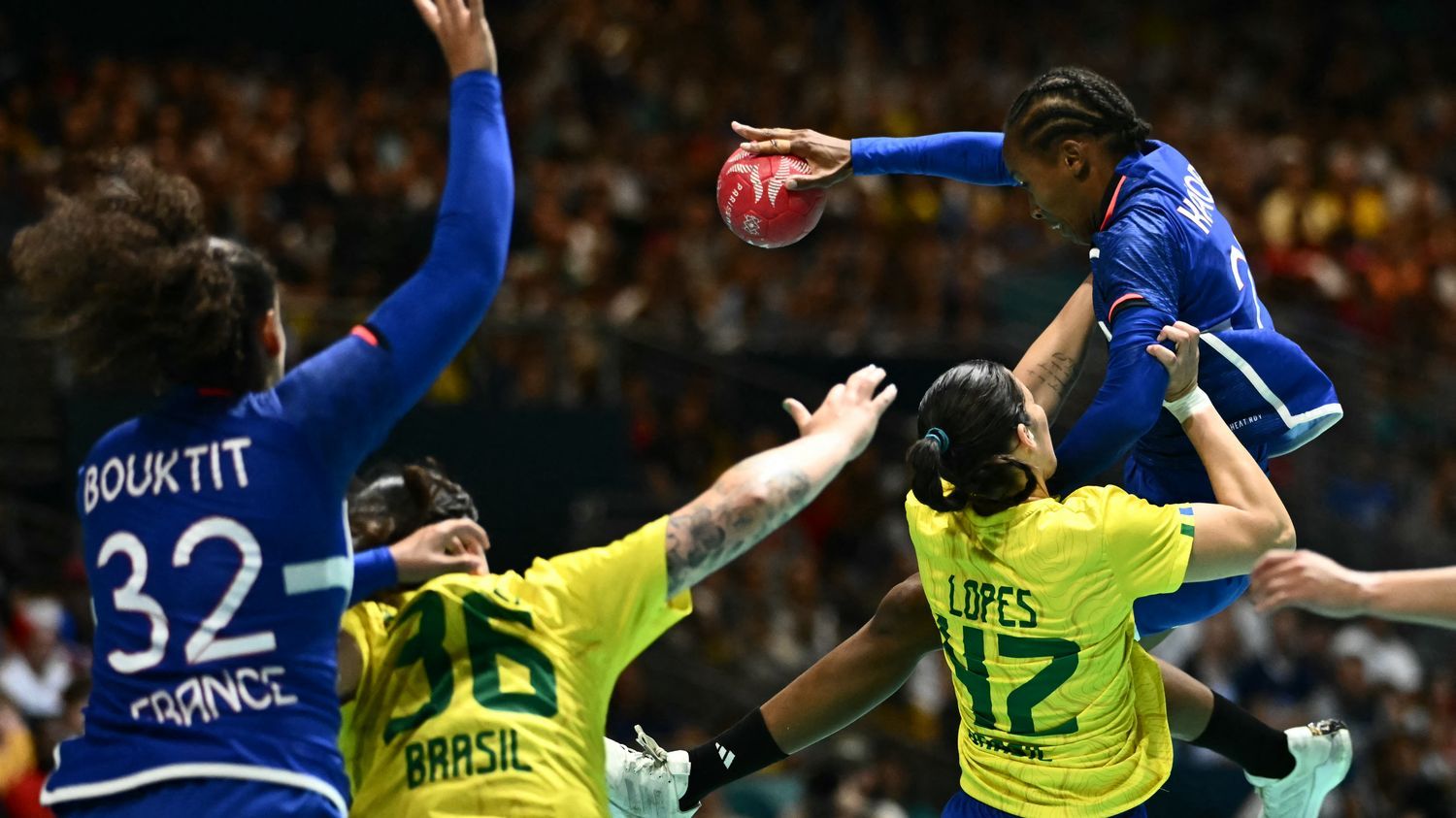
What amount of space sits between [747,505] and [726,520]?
0.06m

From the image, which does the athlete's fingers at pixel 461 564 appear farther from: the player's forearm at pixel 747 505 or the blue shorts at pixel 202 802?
the blue shorts at pixel 202 802

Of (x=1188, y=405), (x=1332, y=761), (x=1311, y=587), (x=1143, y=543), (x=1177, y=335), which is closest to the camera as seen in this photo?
(x=1311, y=587)

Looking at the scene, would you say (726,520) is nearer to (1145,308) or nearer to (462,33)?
(462,33)

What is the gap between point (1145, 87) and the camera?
18016mm

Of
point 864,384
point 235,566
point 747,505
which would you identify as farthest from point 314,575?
point 864,384

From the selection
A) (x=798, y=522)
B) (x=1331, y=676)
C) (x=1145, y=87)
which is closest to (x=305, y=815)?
(x=798, y=522)

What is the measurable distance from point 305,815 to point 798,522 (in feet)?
33.3

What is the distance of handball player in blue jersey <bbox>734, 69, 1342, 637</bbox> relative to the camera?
4766 millimetres

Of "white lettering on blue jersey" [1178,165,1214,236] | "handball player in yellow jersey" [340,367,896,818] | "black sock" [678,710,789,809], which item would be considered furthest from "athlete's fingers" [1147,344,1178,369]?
"black sock" [678,710,789,809]

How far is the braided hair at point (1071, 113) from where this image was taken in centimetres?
496

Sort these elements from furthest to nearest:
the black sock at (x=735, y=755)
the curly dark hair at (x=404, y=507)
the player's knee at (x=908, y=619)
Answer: the black sock at (x=735, y=755) < the player's knee at (x=908, y=619) < the curly dark hair at (x=404, y=507)

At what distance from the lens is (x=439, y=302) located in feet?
10.5

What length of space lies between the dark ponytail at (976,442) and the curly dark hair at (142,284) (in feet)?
6.29

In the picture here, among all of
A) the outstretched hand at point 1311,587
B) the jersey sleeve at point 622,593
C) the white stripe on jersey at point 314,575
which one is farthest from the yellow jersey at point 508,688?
the outstretched hand at point 1311,587
